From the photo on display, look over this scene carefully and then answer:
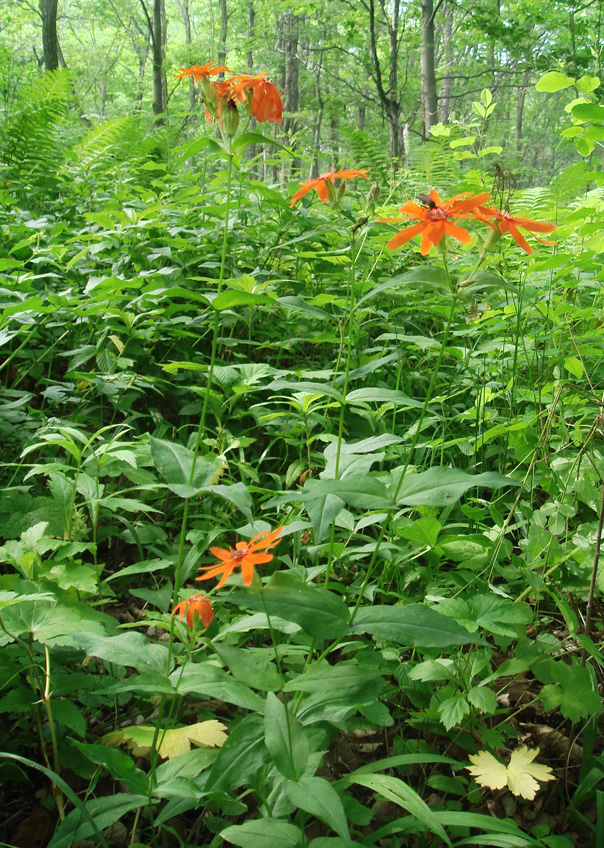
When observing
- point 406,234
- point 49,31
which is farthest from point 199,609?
point 49,31

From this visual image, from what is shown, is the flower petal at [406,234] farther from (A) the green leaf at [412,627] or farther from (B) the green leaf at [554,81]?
(B) the green leaf at [554,81]

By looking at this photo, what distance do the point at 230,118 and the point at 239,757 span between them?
3.56 ft

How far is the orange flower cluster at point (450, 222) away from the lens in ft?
2.60

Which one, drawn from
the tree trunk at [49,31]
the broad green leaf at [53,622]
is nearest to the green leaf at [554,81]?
the broad green leaf at [53,622]

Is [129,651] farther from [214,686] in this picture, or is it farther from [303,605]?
[303,605]

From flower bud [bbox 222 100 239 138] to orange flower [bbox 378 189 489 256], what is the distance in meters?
0.40

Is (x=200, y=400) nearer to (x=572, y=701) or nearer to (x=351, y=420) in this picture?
(x=351, y=420)

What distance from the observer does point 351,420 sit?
6.54ft

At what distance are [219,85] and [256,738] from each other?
3.79ft

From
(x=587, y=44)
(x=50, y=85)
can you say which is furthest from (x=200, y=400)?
(x=587, y=44)

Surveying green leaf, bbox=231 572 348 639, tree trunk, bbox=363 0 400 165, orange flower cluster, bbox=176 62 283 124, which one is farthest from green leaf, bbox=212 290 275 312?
tree trunk, bbox=363 0 400 165

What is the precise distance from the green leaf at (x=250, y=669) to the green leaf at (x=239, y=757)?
0.20ft

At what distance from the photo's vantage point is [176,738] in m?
0.94

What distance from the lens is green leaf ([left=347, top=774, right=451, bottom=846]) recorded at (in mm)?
750
